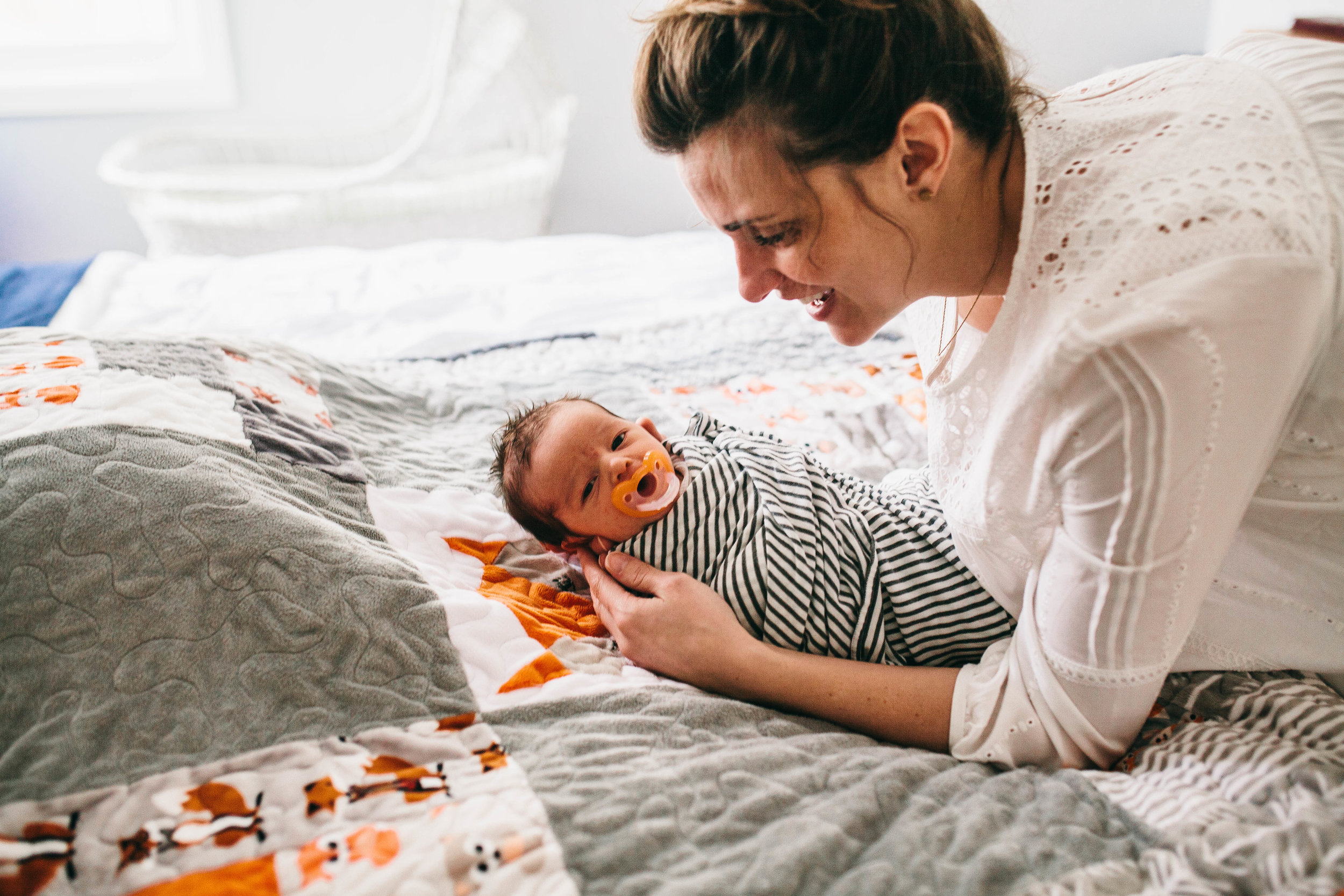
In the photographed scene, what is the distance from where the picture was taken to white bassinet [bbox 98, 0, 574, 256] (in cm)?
310

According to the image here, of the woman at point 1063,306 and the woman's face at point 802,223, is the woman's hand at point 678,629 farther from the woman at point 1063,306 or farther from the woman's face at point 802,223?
the woman's face at point 802,223

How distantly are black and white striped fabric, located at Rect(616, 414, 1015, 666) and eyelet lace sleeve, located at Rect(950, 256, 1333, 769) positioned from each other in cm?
18

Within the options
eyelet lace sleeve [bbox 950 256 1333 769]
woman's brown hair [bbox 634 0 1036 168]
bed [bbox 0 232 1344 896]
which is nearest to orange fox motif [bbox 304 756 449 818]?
bed [bbox 0 232 1344 896]

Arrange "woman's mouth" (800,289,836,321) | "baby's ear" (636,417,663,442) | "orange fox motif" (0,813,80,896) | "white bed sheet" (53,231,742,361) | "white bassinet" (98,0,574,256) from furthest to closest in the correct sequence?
"white bassinet" (98,0,574,256) < "white bed sheet" (53,231,742,361) < "baby's ear" (636,417,663,442) < "woman's mouth" (800,289,836,321) < "orange fox motif" (0,813,80,896)

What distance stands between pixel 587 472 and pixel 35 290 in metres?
1.42

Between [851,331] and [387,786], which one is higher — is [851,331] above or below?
above

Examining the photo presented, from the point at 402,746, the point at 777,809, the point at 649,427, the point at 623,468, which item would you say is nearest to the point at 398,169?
the point at 649,427

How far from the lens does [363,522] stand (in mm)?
1008

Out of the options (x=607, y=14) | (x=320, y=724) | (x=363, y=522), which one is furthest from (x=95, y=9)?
(x=320, y=724)

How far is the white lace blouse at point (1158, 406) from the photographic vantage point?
0.65 metres

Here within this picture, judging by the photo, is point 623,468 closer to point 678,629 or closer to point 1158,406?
point 678,629

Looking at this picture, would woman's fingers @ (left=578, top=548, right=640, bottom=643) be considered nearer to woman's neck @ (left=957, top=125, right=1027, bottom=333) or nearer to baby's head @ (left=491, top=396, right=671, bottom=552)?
baby's head @ (left=491, top=396, right=671, bottom=552)

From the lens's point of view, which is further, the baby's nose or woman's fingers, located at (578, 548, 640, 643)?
the baby's nose

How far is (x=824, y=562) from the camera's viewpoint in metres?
1.00
